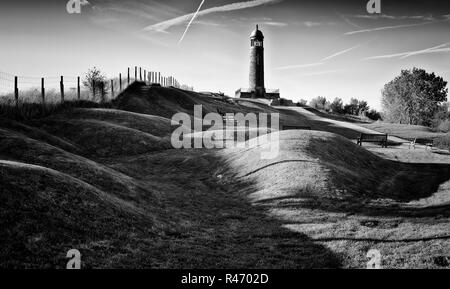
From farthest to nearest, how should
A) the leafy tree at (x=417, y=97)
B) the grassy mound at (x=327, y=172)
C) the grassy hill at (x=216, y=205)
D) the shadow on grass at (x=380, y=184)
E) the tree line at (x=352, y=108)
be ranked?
the tree line at (x=352, y=108), the leafy tree at (x=417, y=97), the grassy mound at (x=327, y=172), the shadow on grass at (x=380, y=184), the grassy hill at (x=216, y=205)

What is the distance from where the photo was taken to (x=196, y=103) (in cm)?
5675

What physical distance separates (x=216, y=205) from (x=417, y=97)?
9090 centimetres

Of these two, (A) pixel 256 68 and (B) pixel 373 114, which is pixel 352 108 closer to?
(B) pixel 373 114

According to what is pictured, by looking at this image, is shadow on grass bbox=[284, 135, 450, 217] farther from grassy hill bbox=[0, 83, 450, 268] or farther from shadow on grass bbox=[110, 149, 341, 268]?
shadow on grass bbox=[110, 149, 341, 268]

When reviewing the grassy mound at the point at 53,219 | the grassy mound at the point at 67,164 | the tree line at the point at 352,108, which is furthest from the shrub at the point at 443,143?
the tree line at the point at 352,108

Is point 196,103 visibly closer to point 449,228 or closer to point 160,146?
point 160,146

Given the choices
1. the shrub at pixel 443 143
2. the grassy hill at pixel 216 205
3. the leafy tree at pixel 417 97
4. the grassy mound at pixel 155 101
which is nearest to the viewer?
the grassy hill at pixel 216 205

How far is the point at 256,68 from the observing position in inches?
3917

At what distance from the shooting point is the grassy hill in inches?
347

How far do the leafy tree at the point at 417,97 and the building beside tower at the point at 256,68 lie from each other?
37701mm

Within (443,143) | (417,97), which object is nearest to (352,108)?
(417,97)

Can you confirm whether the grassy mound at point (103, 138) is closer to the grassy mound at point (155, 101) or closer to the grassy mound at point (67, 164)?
the grassy mound at point (67, 164)

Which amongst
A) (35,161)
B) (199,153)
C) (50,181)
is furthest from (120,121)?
(50,181)

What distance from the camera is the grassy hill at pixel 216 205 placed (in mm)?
8805
